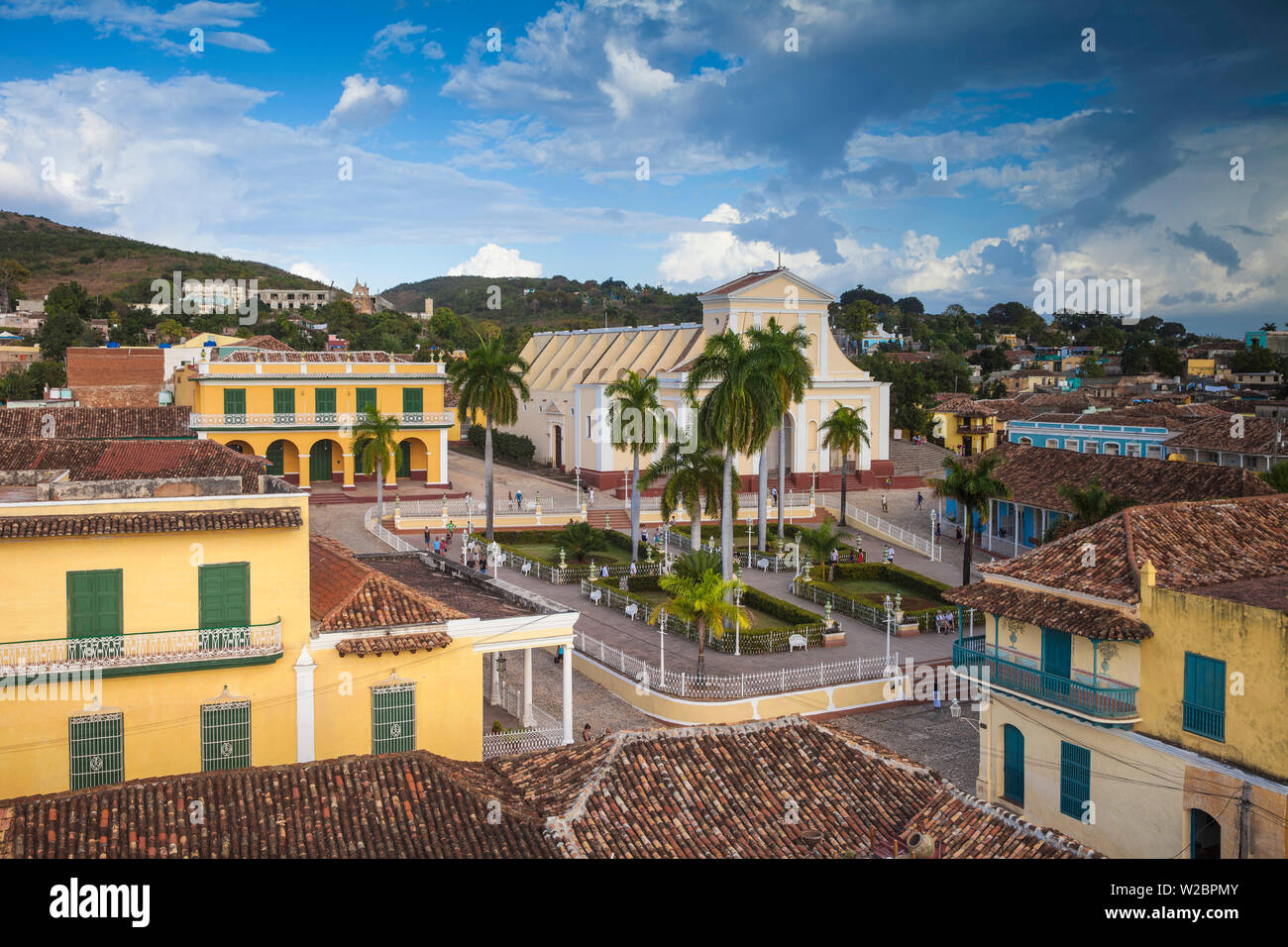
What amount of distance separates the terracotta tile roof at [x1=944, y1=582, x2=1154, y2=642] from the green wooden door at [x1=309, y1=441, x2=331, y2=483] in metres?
36.4

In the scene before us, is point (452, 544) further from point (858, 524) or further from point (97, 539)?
point (97, 539)

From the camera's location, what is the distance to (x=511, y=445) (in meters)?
61.9

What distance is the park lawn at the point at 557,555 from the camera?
38.2 metres

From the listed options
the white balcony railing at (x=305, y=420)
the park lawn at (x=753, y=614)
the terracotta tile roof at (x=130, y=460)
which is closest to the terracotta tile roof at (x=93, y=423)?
the white balcony railing at (x=305, y=420)

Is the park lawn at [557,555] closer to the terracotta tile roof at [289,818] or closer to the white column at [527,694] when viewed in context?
the white column at [527,694]

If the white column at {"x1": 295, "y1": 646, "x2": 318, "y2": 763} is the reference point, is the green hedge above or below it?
above

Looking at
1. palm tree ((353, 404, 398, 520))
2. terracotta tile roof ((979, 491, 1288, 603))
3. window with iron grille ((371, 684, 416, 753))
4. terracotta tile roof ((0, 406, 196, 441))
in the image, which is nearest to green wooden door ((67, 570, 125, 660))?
window with iron grille ((371, 684, 416, 753))

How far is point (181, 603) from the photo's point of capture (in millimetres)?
15883

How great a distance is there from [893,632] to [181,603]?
64.1 ft

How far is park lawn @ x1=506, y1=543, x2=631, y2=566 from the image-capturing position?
38.2m

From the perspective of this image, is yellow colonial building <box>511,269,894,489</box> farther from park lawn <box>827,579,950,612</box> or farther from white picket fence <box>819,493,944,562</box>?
park lawn <box>827,579,950,612</box>

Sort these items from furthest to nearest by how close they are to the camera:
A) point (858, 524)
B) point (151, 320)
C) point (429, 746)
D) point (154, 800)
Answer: point (151, 320) → point (858, 524) → point (429, 746) → point (154, 800)

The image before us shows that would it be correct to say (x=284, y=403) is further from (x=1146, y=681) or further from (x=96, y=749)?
(x=1146, y=681)
